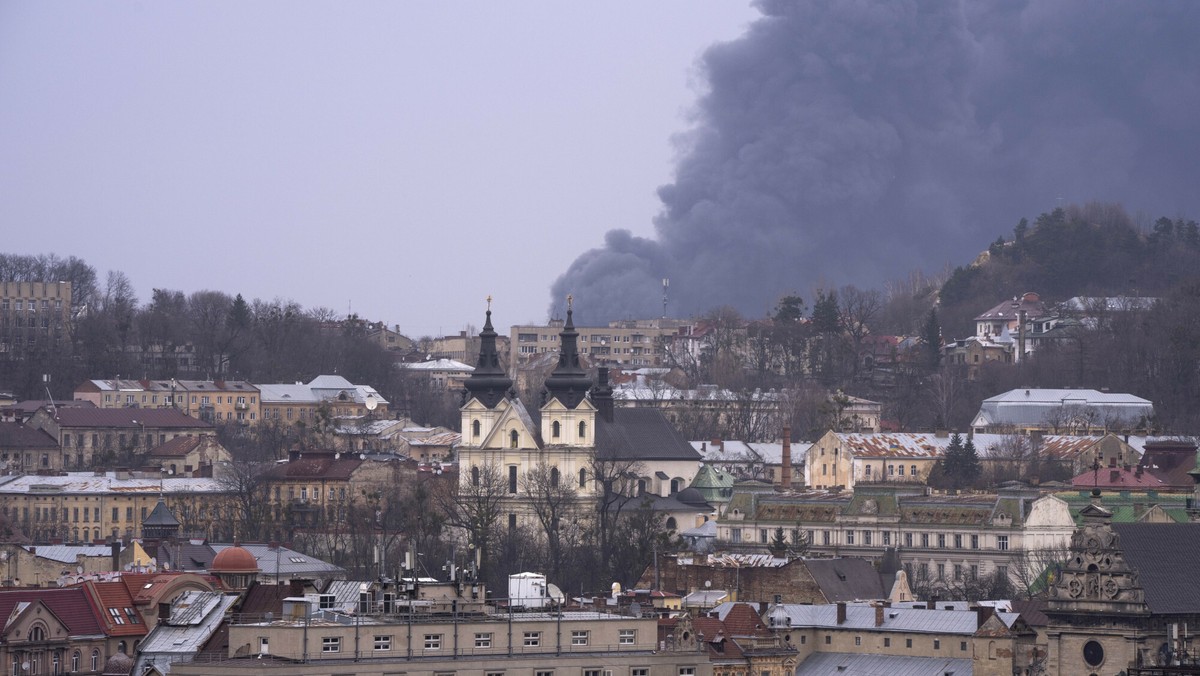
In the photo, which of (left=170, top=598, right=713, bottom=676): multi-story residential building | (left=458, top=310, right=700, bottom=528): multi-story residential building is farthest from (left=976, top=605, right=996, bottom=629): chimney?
(left=458, top=310, right=700, bottom=528): multi-story residential building

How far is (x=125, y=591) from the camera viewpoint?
82.8m

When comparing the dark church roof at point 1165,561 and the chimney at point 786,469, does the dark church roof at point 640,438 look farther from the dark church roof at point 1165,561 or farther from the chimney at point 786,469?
the dark church roof at point 1165,561

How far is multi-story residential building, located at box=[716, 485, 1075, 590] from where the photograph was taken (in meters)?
118

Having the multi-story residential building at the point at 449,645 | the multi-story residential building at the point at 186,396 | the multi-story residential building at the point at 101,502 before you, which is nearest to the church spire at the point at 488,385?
the multi-story residential building at the point at 101,502

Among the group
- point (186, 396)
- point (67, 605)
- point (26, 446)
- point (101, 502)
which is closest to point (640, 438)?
point (101, 502)

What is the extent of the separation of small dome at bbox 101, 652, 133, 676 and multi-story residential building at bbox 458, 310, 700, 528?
6104 cm

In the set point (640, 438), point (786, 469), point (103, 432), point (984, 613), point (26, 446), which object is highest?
point (103, 432)

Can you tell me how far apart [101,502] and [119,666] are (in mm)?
63055

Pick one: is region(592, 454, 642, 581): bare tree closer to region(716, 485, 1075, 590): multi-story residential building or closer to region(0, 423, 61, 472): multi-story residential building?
region(716, 485, 1075, 590): multi-story residential building

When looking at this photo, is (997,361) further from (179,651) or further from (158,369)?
(179,651)

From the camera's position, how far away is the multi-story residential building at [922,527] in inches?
4626

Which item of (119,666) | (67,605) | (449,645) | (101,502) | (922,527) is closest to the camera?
(449,645)

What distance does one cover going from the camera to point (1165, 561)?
78062 mm

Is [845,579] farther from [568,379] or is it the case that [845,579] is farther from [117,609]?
[568,379]
